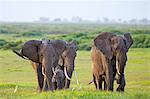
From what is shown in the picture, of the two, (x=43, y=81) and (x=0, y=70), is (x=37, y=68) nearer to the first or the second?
(x=43, y=81)

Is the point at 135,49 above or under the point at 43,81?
under

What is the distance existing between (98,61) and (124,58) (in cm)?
157

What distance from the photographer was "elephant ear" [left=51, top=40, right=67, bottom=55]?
14807mm

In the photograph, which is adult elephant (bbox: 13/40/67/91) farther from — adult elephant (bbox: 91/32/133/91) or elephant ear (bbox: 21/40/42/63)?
adult elephant (bbox: 91/32/133/91)

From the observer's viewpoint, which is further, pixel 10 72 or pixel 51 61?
pixel 10 72

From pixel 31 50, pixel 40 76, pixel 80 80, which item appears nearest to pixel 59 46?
pixel 31 50

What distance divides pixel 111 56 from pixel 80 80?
7.95 meters

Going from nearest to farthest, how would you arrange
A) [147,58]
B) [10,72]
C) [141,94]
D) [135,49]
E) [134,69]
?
[141,94]
[10,72]
[134,69]
[147,58]
[135,49]

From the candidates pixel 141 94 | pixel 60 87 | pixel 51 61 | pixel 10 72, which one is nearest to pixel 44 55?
pixel 51 61

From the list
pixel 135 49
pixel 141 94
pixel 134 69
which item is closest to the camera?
pixel 141 94

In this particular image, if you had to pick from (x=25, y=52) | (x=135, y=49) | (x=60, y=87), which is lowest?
(x=135, y=49)

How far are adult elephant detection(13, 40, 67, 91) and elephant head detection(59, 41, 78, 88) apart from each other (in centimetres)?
44

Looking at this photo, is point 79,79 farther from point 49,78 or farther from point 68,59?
point 49,78

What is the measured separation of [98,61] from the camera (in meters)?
14.6
